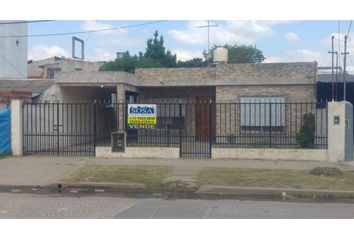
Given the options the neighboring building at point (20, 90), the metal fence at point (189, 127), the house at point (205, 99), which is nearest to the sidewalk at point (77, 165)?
the metal fence at point (189, 127)

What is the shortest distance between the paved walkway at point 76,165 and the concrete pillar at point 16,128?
0.64 meters

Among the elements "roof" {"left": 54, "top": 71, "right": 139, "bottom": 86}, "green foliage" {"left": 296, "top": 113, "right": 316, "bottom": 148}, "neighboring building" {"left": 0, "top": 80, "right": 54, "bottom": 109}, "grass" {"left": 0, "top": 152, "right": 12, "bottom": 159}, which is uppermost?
"roof" {"left": 54, "top": 71, "right": 139, "bottom": 86}

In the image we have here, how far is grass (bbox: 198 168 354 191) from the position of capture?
34.3 feet

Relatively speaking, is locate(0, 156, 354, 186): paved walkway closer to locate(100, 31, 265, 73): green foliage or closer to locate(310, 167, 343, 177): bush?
locate(310, 167, 343, 177): bush

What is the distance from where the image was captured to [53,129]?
18812mm

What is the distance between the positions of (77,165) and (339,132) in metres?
8.57

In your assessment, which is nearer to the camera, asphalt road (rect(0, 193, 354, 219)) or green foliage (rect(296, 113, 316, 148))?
asphalt road (rect(0, 193, 354, 219))

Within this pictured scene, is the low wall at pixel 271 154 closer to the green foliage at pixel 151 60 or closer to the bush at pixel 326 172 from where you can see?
the bush at pixel 326 172

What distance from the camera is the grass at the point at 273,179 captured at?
1047cm

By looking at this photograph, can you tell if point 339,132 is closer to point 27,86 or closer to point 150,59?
point 27,86

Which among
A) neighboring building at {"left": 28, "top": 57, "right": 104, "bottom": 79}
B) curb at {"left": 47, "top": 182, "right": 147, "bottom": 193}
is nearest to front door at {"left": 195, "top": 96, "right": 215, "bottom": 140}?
curb at {"left": 47, "top": 182, "right": 147, "bottom": 193}

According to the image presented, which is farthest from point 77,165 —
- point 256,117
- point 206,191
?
point 256,117

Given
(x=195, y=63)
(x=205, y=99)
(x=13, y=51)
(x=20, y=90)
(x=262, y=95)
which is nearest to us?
(x=20, y=90)

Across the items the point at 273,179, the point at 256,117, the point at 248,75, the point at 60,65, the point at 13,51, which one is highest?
the point at 13,51
